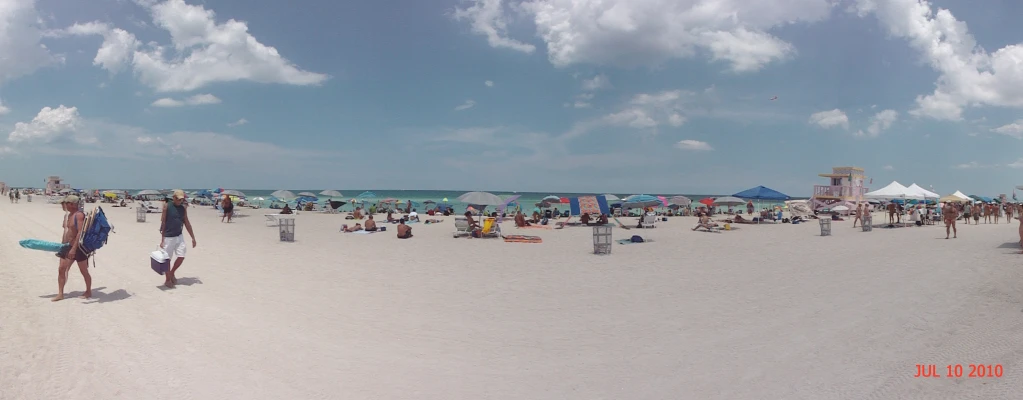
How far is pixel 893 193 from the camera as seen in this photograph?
22797 mm

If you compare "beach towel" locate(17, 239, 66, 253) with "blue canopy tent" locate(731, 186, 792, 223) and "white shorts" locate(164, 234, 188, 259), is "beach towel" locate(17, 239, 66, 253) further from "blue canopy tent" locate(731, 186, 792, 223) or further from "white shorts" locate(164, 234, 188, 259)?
"blue canopy tent" locate(731, 186, 792, 223)

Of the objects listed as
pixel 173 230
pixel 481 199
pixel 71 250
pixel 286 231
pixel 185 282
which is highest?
pixel 481 199

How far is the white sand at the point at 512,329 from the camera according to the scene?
391cm

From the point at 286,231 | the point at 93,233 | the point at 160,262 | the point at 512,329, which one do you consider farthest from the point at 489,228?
the point at 93,233

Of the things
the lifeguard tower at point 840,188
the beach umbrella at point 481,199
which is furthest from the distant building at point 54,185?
the lifeguard tower at point 840,188


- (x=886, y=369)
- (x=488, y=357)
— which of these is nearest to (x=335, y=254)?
(x=488, y=357)

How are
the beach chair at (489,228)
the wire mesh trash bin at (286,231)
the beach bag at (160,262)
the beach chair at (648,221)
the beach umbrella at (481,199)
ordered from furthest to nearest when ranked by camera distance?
the beach umbrella at (481,199) → the beach chair at (648,221) → the beach chair at (489,228) → the wire mesh trash bin at (286,231) → the beach bag at (160,262)

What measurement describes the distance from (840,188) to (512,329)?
40.2 m

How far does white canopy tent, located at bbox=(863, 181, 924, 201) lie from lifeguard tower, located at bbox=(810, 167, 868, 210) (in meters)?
13.4

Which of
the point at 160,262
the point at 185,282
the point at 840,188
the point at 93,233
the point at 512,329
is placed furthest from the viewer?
the point at 840,188

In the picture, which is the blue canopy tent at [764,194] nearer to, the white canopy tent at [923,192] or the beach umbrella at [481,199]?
the white canopy tent at [923,192]

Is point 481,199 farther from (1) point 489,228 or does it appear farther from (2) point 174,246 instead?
(2) point 174,246

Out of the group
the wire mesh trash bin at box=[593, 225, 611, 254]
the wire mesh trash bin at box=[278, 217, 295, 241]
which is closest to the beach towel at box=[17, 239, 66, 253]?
the wire mesh trash bin at box=[278, 217, 295, 241]

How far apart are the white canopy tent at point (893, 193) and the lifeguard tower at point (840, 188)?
43.8ft
